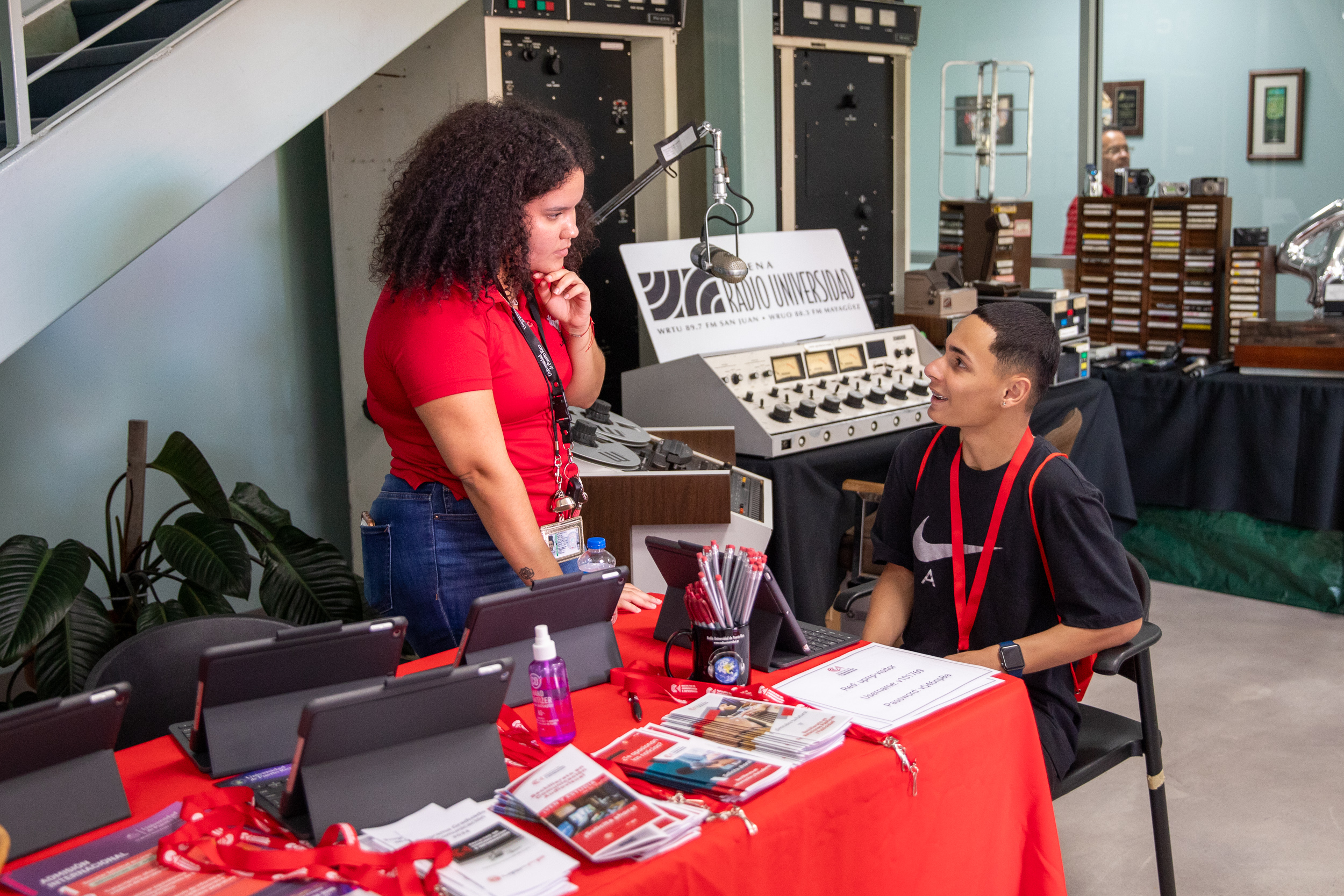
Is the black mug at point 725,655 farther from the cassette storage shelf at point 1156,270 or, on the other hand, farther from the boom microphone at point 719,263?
the cassette storage shelf at point 1156,270

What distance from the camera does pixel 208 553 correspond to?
270 cm

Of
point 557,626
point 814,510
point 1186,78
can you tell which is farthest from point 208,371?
point 1186,78

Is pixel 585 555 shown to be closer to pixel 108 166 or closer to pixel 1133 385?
pixel 108 166

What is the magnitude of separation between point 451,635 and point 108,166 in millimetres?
1134

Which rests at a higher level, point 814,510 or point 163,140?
point 163,140

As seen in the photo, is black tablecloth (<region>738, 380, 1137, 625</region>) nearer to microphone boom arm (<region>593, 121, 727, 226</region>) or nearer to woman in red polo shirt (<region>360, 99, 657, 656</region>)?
microphone boom arm (<region>593, 121, 727, 226</region>)

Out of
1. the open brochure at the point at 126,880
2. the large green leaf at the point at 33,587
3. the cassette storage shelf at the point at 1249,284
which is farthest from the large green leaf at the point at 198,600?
the cassette storage shelf at the point at 1249,284

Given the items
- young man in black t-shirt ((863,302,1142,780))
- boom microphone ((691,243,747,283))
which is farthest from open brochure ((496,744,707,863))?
boom microphone ((691,243,747,283))

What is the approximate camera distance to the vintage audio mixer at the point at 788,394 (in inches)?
135

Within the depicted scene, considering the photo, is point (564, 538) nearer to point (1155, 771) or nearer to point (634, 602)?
point (634, 602)

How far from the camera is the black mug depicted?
169 cm

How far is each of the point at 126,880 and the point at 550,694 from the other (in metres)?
0.51

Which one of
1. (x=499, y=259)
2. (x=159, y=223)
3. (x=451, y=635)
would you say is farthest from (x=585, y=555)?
(x=159, y=223)

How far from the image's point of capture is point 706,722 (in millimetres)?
1542
